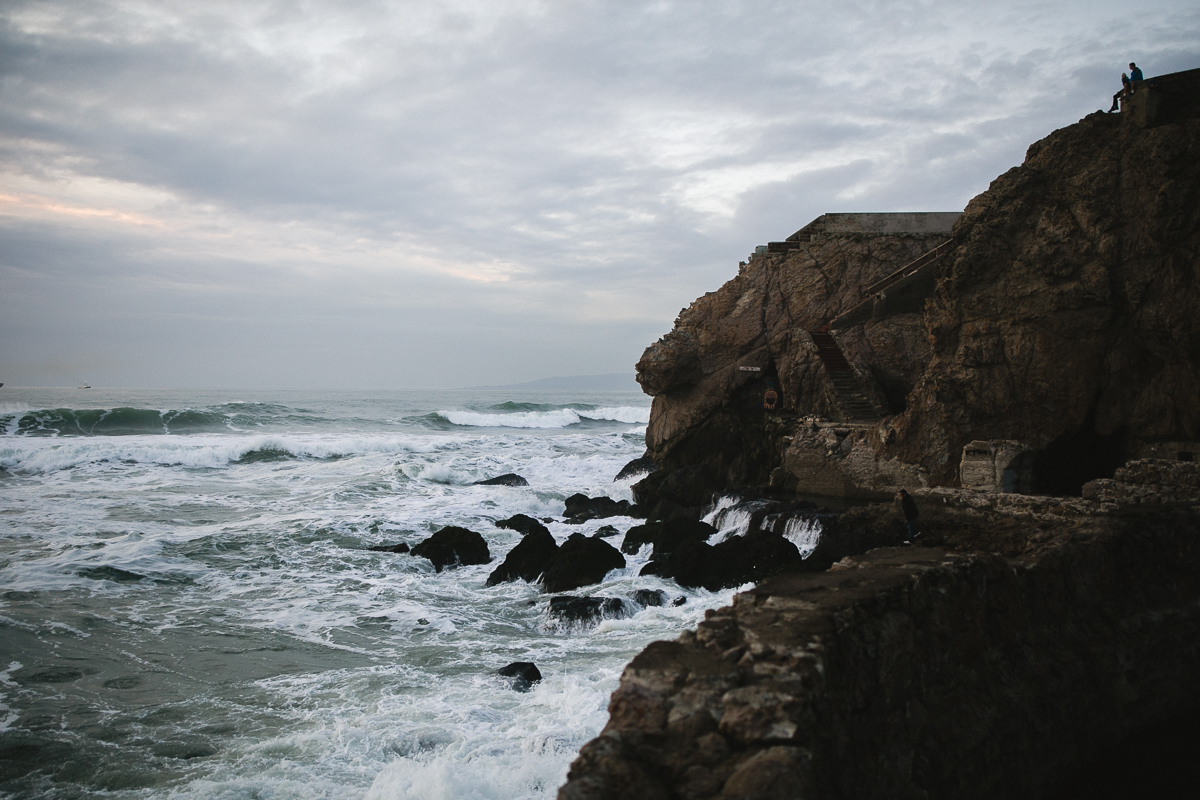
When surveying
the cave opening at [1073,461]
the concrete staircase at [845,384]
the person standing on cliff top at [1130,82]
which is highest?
the person standing on cliff top at [1130,82]

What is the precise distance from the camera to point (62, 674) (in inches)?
293

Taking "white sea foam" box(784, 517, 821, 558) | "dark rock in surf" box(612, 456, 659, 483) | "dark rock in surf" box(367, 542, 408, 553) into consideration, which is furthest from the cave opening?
"dark rock in surf" box(612, 456, 659, 483)

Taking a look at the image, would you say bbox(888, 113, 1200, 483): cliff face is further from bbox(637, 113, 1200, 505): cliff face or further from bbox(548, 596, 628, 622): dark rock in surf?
bbox(548, 596, 628, 622): dark rock in surf

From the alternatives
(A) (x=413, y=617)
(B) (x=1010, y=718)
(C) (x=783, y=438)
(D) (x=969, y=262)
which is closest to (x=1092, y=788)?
(B) (x=1010, y=718)

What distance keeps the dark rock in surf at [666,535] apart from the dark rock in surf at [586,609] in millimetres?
2641

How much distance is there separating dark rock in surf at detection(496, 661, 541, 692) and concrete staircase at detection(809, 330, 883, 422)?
10.0m

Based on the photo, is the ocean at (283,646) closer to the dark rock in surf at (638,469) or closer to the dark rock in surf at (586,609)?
the dark rock in surf at (586,609)

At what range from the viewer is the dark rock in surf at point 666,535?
12.2 m

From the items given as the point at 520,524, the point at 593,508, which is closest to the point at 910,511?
the point at 520,524

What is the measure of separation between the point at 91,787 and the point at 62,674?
282cm

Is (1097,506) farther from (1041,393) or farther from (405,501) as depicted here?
(405,501)

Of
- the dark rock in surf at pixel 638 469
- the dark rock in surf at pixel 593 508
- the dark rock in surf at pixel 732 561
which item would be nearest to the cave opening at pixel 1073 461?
the dark rock in surf at pixel 732 561

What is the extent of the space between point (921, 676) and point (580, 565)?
7.36 metres

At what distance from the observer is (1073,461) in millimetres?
10609
